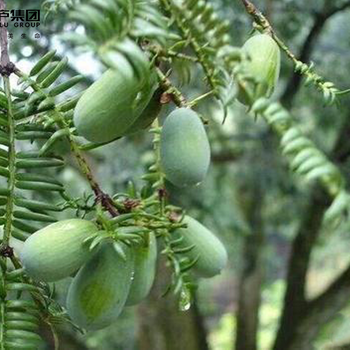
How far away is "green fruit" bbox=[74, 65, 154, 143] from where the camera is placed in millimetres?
455

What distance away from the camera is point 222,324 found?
4.34 meters

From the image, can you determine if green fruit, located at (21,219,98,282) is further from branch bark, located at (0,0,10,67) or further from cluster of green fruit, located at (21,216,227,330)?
branch bark, located at (0,0,10,67)

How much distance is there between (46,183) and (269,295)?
13.6 feet

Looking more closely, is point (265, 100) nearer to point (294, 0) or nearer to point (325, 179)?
point (325, 179)

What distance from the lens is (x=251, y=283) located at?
270 centimetres

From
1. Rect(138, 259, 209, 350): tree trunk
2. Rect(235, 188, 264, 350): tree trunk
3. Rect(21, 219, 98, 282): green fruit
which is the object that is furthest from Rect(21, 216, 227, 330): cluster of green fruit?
Rect(235, 188, 264, 350): tree trunk

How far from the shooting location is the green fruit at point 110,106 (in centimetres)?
45

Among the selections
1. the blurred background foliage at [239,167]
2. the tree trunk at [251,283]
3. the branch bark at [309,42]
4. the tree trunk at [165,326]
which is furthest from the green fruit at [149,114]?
the tree trunk at [251,283]

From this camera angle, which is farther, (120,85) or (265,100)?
(120,85)

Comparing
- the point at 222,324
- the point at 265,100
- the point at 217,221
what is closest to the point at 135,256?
the point at 265,100

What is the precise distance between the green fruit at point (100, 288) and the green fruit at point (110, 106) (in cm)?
7

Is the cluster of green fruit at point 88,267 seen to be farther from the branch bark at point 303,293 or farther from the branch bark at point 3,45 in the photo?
the branch bark at point 303,293

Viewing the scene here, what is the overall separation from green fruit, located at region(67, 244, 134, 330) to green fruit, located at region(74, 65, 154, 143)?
0.07 meters

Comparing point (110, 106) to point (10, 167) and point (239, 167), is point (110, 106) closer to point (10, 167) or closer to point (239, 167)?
point (10, 167)
